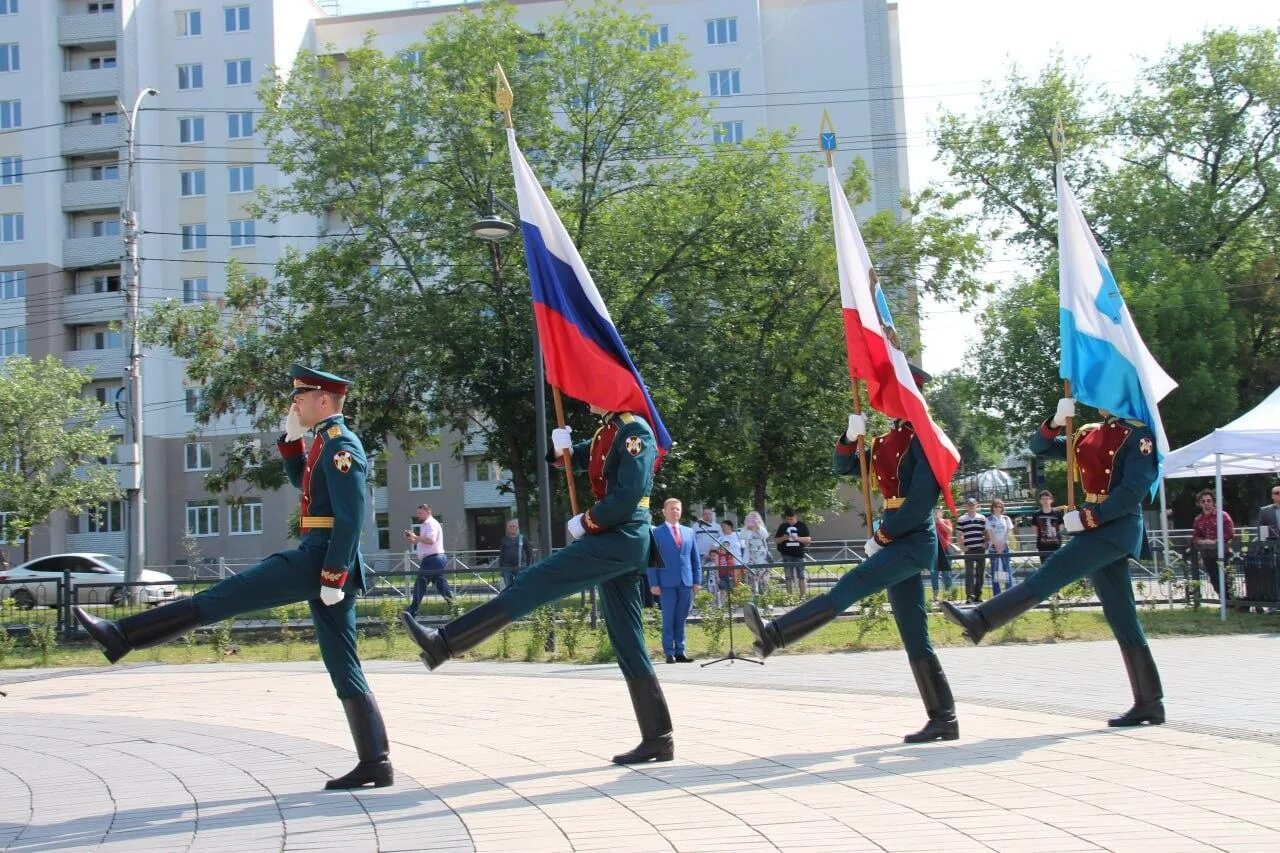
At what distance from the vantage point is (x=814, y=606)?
24.2 ft

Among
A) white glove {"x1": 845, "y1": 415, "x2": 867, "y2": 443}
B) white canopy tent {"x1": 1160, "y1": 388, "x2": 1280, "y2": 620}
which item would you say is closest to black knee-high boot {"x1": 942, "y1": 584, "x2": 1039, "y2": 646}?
white glove {"x1": 845, "y1": 415, "x2": 867, "y2": 443}

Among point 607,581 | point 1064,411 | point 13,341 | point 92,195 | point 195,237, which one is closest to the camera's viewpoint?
point 607,581

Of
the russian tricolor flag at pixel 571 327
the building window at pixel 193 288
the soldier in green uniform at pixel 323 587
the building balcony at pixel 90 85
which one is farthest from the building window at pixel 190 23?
the soldier in green uniform at pixel 323 587

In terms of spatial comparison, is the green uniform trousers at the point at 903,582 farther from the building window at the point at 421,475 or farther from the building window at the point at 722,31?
the building window at the point at 722,31

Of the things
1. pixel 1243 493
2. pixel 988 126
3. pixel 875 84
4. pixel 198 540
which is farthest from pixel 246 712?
pixel 875 84

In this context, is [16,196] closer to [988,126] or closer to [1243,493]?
[988,126]

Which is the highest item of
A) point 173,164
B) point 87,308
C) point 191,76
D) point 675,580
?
point 191,76

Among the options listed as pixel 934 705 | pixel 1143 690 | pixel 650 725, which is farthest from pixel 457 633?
pixel 1143 690

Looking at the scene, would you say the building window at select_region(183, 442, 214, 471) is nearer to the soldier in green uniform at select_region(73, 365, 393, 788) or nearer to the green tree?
the green tree

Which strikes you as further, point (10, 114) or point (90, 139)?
point (90, 139)

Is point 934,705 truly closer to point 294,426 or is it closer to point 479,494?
point 294,426

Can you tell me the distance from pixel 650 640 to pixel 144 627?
33.4ft

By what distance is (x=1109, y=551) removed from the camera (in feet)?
25.6

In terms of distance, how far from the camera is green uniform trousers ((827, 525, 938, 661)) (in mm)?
7434
